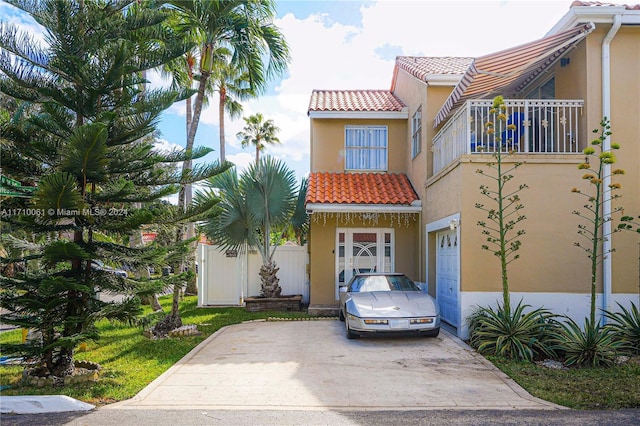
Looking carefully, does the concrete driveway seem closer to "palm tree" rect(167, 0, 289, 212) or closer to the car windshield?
the car windshield

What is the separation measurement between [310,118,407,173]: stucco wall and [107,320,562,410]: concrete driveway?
20.9 feet

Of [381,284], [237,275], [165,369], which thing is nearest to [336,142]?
[237,275]

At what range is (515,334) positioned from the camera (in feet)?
25.8

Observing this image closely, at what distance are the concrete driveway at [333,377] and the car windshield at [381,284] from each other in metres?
1.10

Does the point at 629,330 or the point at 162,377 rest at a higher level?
the point at 629,330

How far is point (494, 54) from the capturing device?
8.55 meters

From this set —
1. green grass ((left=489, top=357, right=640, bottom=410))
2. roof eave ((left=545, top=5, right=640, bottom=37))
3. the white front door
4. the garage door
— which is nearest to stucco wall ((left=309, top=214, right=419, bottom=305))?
the white front door

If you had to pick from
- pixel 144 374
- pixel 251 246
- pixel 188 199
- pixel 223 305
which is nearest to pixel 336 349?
pixel 144 374

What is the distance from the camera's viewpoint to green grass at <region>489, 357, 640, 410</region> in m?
5.59

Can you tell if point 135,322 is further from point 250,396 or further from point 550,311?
point 550,311

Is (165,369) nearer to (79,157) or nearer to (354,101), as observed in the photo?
(79,157)

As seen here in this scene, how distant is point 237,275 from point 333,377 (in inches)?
356

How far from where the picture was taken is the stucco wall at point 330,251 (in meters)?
13.2

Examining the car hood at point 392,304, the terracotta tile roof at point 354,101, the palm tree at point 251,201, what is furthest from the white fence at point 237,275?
the car hood at point 392,304
